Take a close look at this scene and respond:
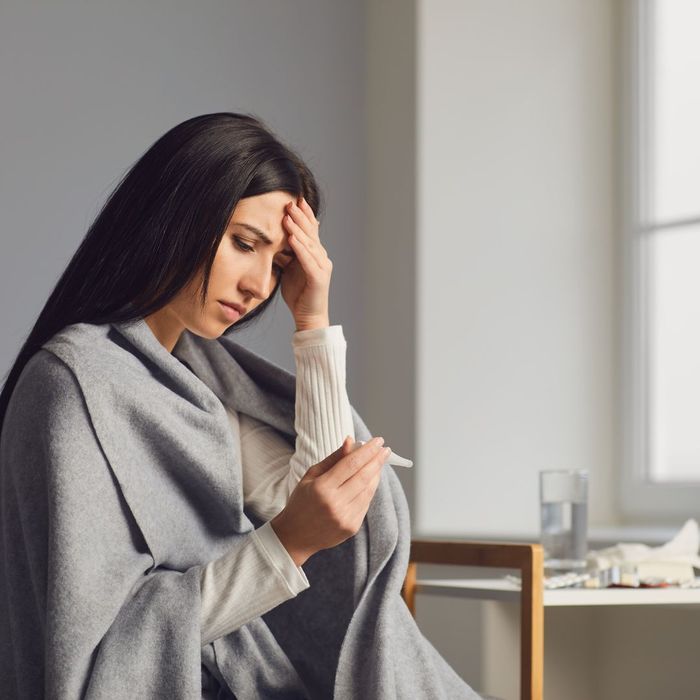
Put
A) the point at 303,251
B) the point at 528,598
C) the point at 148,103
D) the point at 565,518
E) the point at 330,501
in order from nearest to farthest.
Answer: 1. the point at 330,501
2. the point at 303,251
3. the point at 528,598
4. the point at 565,518
5. the point at 148,103

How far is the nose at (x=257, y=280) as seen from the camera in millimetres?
1277

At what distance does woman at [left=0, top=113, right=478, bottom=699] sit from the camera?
1.10m

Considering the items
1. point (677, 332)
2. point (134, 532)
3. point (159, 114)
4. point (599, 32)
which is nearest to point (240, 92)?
point (159, 114)

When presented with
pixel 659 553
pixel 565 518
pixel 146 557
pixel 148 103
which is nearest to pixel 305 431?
pixel 146 557

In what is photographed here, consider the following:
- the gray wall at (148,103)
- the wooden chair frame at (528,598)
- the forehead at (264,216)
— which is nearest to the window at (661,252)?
the gray wall at (148,103)

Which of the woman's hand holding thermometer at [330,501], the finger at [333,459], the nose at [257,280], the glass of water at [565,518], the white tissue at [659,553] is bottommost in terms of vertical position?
the white tissue at [659,553]

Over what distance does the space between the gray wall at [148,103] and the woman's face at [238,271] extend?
98cm

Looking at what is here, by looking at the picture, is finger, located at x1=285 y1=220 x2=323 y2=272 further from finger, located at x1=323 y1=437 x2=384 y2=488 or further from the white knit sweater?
finger, located at x1=323 y1=437 x2=384 y2=488

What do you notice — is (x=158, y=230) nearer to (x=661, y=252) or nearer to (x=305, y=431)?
(x=305, y=431)

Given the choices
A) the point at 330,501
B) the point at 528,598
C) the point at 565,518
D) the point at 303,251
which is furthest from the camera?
the point at 565,518

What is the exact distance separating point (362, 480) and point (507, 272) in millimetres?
1267

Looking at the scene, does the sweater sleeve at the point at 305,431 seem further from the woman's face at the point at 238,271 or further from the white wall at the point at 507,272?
the white wall at the point at 507,272

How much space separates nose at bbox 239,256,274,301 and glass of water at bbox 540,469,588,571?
0.66 metres

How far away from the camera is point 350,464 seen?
44.9 inches
